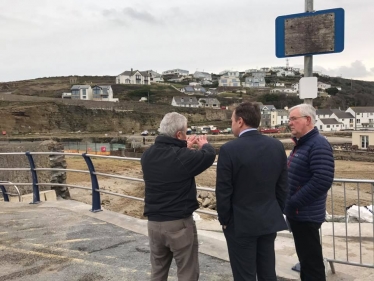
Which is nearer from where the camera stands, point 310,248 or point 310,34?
point 310,248

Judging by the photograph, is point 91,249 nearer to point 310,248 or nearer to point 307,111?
point 310,248

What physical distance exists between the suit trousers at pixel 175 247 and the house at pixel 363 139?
50256 millimetres

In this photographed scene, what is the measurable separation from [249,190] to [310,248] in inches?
41.3

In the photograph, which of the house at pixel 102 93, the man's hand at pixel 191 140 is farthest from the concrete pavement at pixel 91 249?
the house at pixel 102 93

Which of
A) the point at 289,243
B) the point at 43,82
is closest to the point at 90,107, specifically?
the point at 43,82

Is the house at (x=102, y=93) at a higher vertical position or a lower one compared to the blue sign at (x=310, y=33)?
higher

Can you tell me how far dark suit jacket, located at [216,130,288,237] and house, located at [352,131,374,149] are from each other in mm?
50238

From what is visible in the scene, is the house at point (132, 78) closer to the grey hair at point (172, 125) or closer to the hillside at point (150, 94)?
the hillside at point (150, 94)

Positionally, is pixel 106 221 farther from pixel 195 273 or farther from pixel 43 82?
pixel 43 82

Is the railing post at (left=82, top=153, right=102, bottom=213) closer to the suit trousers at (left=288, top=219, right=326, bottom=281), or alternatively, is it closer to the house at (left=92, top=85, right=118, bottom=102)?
the suit trousers at (left=288, top=219, right=326, bottom=281)

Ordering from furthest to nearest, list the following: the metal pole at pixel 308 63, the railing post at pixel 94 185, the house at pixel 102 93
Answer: the house at pixel 102 93, the railing post at pixel 94 185, the metal pole at pixel 308 63

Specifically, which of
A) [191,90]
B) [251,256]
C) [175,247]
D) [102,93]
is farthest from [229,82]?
[251,256]

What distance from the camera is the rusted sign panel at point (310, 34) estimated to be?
4.01m

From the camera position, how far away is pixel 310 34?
4.14 m
